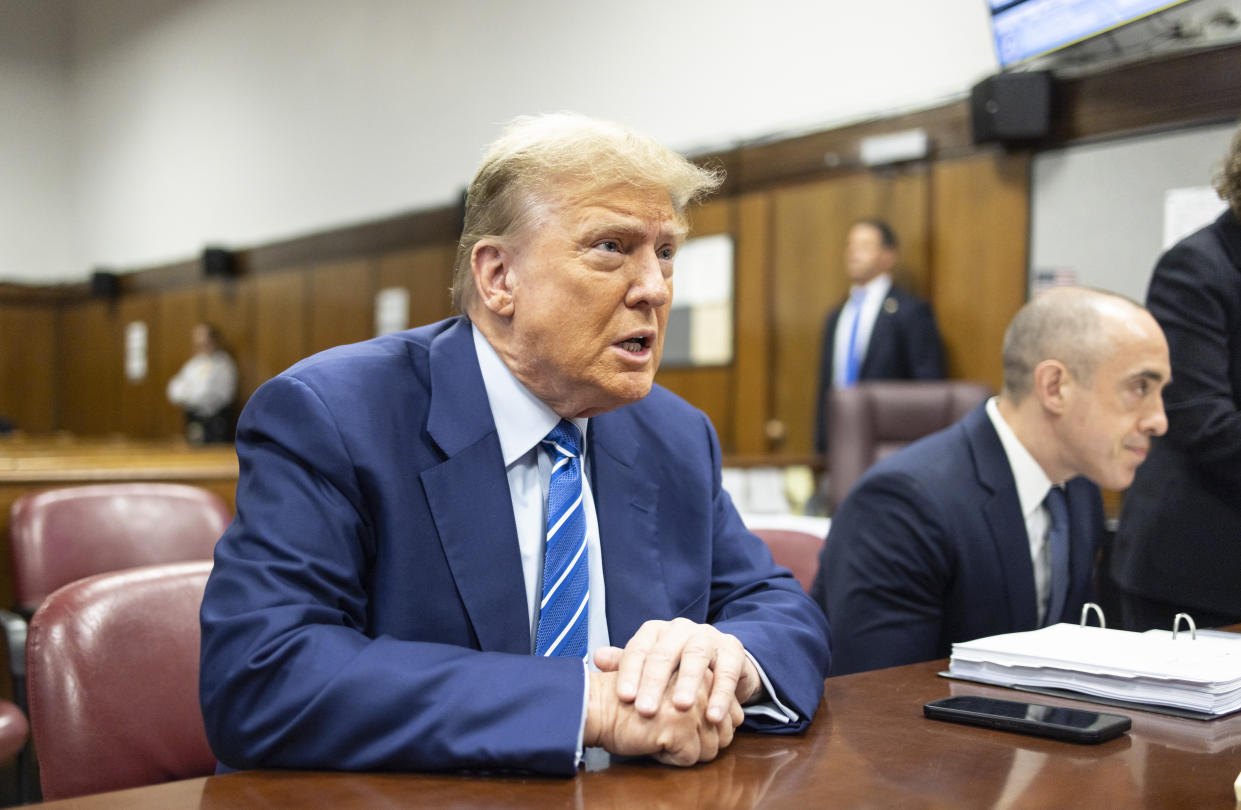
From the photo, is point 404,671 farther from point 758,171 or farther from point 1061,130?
point 758,171

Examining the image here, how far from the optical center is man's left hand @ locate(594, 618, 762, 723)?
107 centimetres

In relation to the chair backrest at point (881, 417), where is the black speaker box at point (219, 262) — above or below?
above

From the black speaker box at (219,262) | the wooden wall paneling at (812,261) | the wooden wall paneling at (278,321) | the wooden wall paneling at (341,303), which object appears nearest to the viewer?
the wooden wall paneling at (812,261)

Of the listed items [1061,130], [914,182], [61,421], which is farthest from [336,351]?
[61,421]

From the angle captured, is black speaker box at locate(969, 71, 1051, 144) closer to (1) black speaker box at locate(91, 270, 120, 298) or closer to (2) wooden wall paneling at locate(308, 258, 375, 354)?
(2) wooden wall paneling at locate(308, 258, 375, 354)

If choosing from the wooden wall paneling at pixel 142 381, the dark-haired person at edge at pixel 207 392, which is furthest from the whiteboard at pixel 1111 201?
the wooden wall paneling at pixel 142 381

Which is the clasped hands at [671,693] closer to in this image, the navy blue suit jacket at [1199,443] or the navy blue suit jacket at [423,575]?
the navy blue suit jacket at [423,575]

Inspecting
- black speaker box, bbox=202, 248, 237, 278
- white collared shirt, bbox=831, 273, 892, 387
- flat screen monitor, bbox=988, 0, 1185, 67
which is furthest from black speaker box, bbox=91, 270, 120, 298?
flat screen monitor, bbox=988, 0, 1185, 67

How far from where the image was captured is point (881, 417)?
4.80 metres

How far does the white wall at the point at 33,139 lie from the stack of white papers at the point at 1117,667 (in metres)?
13.7

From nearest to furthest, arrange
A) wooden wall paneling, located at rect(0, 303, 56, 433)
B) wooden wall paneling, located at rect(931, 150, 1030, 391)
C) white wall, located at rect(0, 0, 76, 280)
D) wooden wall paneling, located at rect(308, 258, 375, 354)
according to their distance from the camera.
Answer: wooden wall paneling, located at rect(931, 150, 1030, 391) < wooden wall paneling, located at rect(308, 258, 375, 354) < white wall, located at rect(0, 0, 76, 280) < wooden wall paneling, located at rect(0, 303, 56, 433)

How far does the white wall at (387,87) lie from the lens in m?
6.24

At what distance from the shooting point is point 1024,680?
1333 millimetres

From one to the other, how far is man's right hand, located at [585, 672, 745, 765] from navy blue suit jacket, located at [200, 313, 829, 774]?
0.02 m
